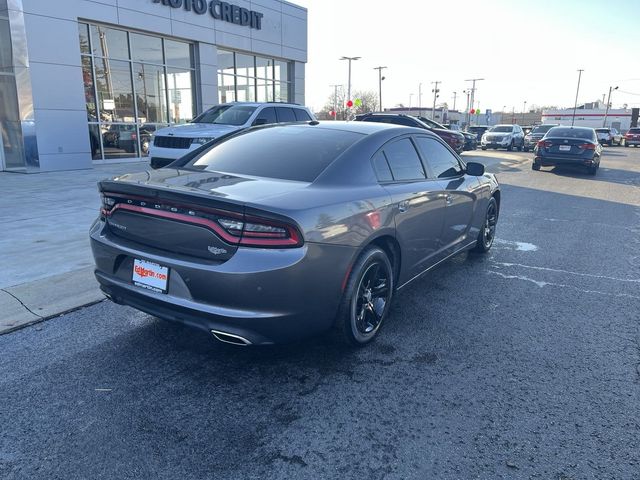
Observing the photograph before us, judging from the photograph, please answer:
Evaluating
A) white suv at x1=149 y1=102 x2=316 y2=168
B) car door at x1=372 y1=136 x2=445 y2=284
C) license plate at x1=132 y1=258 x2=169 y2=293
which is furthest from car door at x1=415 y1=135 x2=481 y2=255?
white suv at x1=149 y1=102 x2=316 y2=168

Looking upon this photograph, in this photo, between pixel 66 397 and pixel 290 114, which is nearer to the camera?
pixel 66 397

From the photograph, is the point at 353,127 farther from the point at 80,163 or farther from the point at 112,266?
the point at 80,163

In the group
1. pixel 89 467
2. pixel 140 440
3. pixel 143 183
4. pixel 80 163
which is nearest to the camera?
pixel 89 467

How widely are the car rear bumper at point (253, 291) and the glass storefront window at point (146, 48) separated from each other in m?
15.3

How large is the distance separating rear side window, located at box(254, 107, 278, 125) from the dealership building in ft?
19.6

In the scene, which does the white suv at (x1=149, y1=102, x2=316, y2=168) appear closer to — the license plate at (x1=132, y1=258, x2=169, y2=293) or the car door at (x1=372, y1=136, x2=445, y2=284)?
the car door at (x1=372, y1=136, x2=445, y2=284)

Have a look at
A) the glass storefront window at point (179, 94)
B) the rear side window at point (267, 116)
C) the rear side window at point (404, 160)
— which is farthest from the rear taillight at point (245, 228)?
the glass storefront window at point (179, 94)

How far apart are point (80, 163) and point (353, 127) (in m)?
12.6

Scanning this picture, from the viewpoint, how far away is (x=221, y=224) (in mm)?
2795

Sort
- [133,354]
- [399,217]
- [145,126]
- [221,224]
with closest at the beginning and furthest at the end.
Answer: [221,224] < [133,354] < [399,217] < [145,126]

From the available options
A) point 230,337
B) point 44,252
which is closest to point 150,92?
point 44,252

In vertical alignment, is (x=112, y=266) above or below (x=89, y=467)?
above

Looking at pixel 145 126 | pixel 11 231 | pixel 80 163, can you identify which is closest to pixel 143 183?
pixel 11 231

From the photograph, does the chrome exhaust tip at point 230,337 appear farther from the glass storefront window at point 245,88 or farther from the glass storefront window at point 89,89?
the glass storefront window at point 245,88
